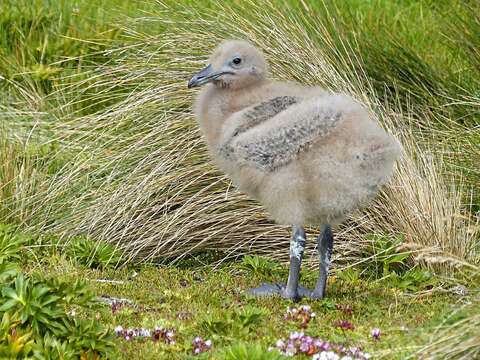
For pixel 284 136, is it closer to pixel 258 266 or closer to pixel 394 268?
pixel 258 266

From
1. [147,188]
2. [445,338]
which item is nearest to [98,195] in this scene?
[147,188]

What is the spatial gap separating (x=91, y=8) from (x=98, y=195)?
4.00m

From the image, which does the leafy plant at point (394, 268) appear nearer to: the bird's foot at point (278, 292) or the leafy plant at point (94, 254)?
the bird's foot at point (278, 292)

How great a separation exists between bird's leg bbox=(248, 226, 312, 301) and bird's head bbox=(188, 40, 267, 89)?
1.02 meters

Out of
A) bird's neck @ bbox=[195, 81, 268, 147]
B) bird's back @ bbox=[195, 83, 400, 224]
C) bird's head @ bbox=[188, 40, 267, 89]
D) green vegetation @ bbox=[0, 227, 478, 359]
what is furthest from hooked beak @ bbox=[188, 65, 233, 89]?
green vegetation @ bbox=[0, 227, 478, 359]

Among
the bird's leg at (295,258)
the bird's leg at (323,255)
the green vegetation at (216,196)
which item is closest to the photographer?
the green vegetation at (216,196)

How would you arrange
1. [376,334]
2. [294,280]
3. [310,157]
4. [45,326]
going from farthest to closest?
[294,280] → [310,157] → [376,334] → [45,326]

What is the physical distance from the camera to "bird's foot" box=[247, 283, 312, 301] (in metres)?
6.47

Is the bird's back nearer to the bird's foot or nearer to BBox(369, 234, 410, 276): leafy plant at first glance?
the bird's foot

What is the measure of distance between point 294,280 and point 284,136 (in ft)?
3.15

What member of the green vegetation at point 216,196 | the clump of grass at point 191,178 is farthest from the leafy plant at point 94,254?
the clump of grass at point 191,178

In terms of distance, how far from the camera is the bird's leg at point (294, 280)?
252 inches

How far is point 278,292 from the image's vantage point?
655cm

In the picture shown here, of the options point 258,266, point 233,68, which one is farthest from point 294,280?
point 233,68
